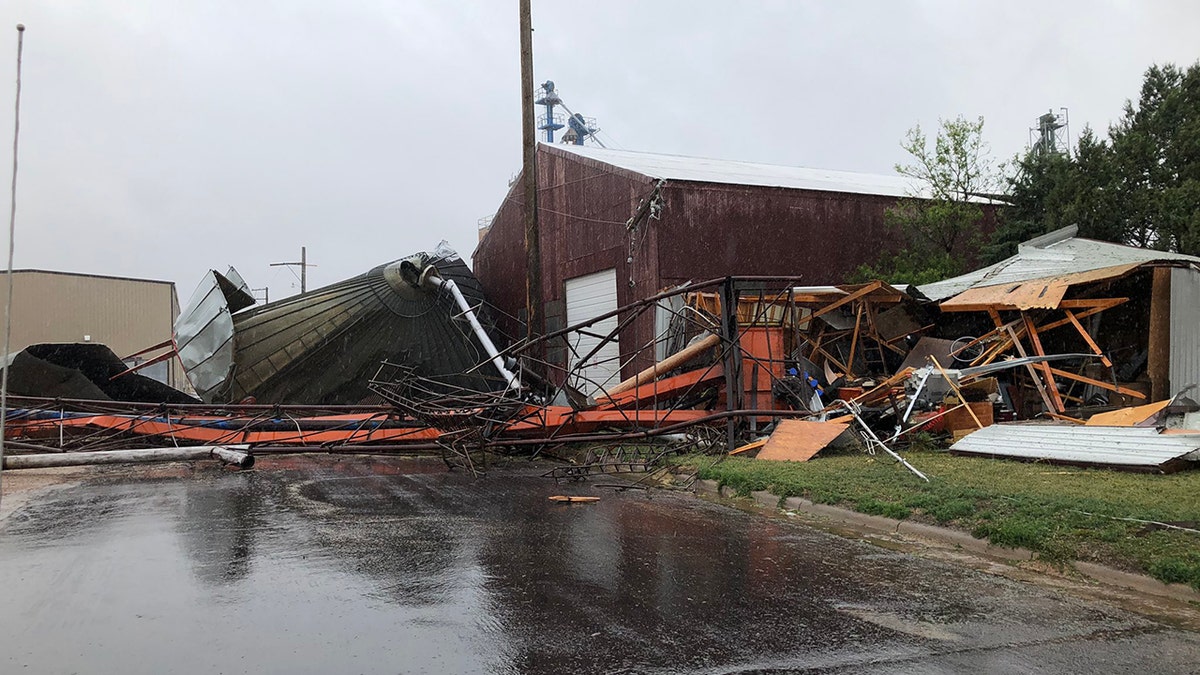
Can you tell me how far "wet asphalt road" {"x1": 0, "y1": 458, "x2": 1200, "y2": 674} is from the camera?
4.39 m

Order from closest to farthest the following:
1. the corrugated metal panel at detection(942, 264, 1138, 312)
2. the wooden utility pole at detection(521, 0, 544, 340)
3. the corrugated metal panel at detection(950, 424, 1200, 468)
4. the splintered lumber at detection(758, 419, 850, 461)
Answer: the corrugated metal panel at detection(950, 424, 1200, 468) → the splintered lumber at detection(758, 419, 850, 461) → the corrugated metal panel at detection(942, 264, 1138, 312) → the wooden utility pole at detection(521, 0, 544, 340)

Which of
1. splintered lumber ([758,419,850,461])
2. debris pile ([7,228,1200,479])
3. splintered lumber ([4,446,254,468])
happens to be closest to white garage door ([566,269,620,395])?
debris pile ([7,228,1200,479])

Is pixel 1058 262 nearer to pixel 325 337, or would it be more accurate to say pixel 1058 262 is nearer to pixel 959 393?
pixel 959 393

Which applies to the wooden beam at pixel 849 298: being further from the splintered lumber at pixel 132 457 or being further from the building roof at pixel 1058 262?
the splintered lumber at pixel 132 457

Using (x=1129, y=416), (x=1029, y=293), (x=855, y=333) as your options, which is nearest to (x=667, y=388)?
(x=855, y=333)

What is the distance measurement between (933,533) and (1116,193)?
1752cm

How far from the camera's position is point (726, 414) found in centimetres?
1227

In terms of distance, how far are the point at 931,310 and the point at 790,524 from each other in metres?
10.1

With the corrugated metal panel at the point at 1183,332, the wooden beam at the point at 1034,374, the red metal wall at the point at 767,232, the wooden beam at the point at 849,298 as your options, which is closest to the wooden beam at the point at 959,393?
the wooden beam at the point at 1034,374

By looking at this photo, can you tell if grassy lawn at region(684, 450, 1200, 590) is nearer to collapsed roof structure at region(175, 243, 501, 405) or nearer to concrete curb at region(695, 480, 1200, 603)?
concrete curb at region(695, 480, 1200, 603)

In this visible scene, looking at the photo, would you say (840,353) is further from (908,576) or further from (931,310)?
(908,576)

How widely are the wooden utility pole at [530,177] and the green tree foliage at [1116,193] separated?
38.4 feet

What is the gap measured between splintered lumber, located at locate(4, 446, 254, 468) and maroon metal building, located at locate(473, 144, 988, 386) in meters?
9.53

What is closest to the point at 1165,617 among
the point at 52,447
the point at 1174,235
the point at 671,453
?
the point at 671,453
